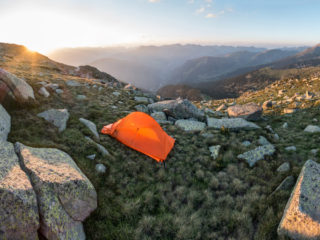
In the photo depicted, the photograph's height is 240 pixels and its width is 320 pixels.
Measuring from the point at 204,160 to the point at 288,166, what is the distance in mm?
4258

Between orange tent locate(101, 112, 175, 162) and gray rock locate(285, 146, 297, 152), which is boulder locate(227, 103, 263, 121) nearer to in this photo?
gray rock locate(285, 146, 297, 152)

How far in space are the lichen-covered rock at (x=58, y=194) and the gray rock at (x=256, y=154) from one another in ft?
27.5

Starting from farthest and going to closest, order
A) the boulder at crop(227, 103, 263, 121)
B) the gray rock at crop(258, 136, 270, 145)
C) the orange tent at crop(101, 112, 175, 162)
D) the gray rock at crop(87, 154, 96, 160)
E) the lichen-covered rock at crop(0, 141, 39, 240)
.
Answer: the boulder at crop(227, 103, 263, 121), the gray rock at crop(258, 136, 270, 145), the orange tent at crop(101, 112, 175, 162), the gray rock at crop(87, 154, 96, 160), the lichen-covered rock at crop(0, 141, 39, 240)

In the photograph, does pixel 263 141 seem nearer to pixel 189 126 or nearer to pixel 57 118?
pixel 189 126

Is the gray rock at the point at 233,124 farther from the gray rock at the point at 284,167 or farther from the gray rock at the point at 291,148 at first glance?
the gray rock at the point at 284,167

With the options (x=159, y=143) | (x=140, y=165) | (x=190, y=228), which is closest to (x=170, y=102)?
(x=159, y=143)

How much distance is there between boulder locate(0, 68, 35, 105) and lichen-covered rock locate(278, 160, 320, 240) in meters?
13.5

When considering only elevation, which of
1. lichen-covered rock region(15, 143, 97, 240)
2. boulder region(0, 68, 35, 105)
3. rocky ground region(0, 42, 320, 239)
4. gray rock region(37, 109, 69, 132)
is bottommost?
rocky ground region(0, 42, 320, 239)

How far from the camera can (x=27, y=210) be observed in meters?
3.56

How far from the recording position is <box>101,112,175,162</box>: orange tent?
9.18 meters

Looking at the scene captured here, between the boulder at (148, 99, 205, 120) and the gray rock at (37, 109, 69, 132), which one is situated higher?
the gray rock at (37, 109, 69, 132)

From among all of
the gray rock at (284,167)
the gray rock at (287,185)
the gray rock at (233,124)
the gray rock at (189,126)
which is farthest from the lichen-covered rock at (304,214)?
the gray rock at (189,126)

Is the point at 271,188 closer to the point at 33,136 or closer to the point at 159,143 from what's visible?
the point at 159,143

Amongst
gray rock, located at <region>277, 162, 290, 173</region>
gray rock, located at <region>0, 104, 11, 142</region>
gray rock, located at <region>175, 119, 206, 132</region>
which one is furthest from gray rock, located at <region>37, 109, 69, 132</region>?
gray rock, located at <region>277, 162, 290, 173</region>
